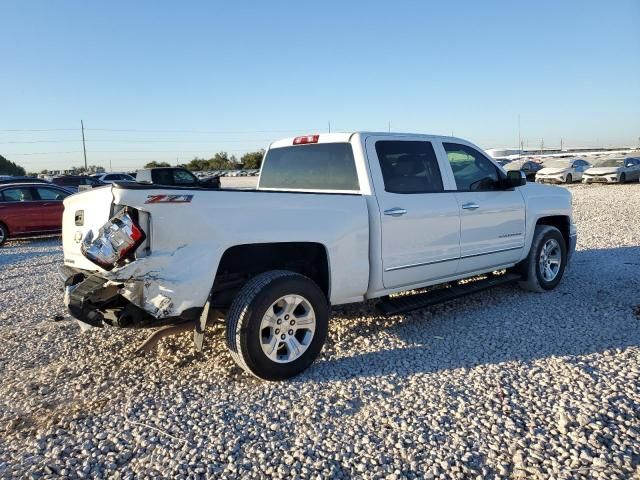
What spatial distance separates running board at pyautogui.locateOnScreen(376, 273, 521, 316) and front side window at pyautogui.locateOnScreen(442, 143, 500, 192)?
1080 millimetres

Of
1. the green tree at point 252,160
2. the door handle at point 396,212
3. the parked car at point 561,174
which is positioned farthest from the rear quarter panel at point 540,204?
the green tree at point 252,160

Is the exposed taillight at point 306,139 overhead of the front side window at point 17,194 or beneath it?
overhead

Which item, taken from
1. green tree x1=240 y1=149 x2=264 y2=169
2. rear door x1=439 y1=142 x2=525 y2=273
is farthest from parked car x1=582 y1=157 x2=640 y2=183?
green tree x1=240 y1=149 x2=264 y2=169

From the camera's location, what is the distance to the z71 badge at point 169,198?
315cm

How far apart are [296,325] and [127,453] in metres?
1.48

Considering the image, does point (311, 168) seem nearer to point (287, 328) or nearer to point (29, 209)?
point (287, 328)

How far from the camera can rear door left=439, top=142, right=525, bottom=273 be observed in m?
5.07

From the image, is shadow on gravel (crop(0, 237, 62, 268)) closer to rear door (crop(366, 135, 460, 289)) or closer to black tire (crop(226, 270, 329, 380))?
black tire (crop(226, 270, 329, 380))

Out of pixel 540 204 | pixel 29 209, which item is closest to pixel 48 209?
pixel 29 209

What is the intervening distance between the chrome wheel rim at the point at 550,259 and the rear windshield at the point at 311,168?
308 cm

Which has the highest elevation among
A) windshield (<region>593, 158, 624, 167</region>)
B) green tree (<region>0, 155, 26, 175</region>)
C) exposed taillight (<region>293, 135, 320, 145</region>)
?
green tree (<region>0, 155, 26, 175</region>)

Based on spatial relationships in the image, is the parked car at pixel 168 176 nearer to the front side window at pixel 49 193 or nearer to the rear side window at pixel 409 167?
the front side window at pixel 49 193

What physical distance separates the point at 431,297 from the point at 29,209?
11582 mm

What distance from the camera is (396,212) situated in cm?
430
